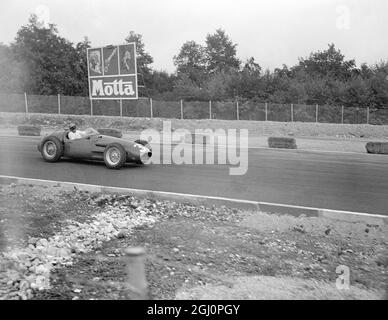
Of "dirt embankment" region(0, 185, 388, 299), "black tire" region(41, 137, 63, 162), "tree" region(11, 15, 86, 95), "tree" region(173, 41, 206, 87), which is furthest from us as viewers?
"tree" region(173, 41, 206, 87)

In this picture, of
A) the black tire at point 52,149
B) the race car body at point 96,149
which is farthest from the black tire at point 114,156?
the black tire at point 52,149

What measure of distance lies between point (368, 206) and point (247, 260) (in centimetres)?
374

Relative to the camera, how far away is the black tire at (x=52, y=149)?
37.8 feet

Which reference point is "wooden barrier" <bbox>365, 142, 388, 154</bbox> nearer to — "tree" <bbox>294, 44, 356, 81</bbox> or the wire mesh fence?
the wire mesh fence

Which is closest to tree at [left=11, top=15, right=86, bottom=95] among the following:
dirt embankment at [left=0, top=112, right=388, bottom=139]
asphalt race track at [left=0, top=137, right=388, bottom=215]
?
dirt embankment at [left=0, top=112, right=388, bottom=139]

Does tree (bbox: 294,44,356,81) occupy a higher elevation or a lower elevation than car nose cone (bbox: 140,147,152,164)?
higher

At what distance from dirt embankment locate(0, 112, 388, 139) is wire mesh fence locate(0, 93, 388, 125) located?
121 cm

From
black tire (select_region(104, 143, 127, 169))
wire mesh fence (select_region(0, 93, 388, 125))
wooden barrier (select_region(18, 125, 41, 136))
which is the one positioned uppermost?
wire mesh fence (select_region(0, 93, 388, 125))

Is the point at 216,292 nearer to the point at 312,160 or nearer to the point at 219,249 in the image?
the point at 219,249

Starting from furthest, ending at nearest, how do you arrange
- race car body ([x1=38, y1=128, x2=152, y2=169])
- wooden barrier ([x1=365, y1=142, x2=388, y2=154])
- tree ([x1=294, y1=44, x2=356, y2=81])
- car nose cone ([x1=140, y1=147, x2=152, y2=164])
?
tree ([x1=294, y1=44, x2=356, y2=81])
wooden barrier ([x1=365, y1=142, x2=388, y2=154])
car nose cone ([x1=140, y1=147, x2=152, y2=164])
race car body ([x1=38, y1=128, x2=152, y2=169])

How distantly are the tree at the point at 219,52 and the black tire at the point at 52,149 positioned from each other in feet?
133

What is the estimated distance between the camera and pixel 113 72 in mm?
27453

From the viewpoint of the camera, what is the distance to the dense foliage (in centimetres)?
3050

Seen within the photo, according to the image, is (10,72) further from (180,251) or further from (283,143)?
(180,251)
